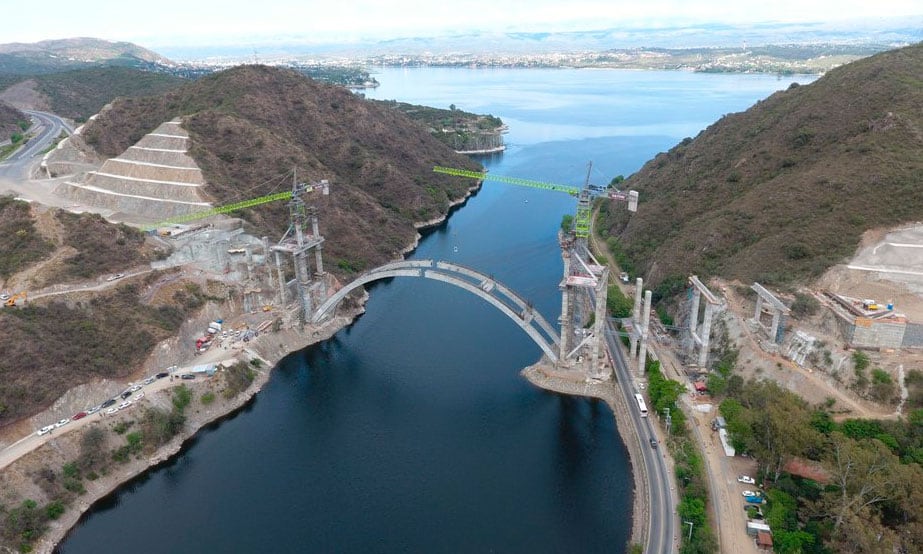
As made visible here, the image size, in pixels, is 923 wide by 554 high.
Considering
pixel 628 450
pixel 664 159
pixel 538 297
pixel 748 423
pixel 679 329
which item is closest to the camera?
pixel 748 423

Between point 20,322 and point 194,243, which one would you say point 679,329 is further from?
point 20,322

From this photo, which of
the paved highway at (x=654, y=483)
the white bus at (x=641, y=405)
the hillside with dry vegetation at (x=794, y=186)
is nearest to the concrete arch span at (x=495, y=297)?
the paved highway at (x=654, y=483)

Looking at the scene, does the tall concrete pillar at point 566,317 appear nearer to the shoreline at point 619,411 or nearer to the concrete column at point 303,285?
the shoreline at point 619,411

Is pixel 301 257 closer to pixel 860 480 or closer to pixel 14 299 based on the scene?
pixel 14 299

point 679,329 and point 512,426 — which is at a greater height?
point 679,329

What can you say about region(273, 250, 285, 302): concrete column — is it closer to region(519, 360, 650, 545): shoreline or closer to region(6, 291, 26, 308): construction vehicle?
region(6, 291, 26, 308): construction vehicle

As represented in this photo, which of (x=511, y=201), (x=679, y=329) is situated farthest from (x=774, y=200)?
(x=511, y=201)

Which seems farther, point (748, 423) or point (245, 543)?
point (748, 423)
